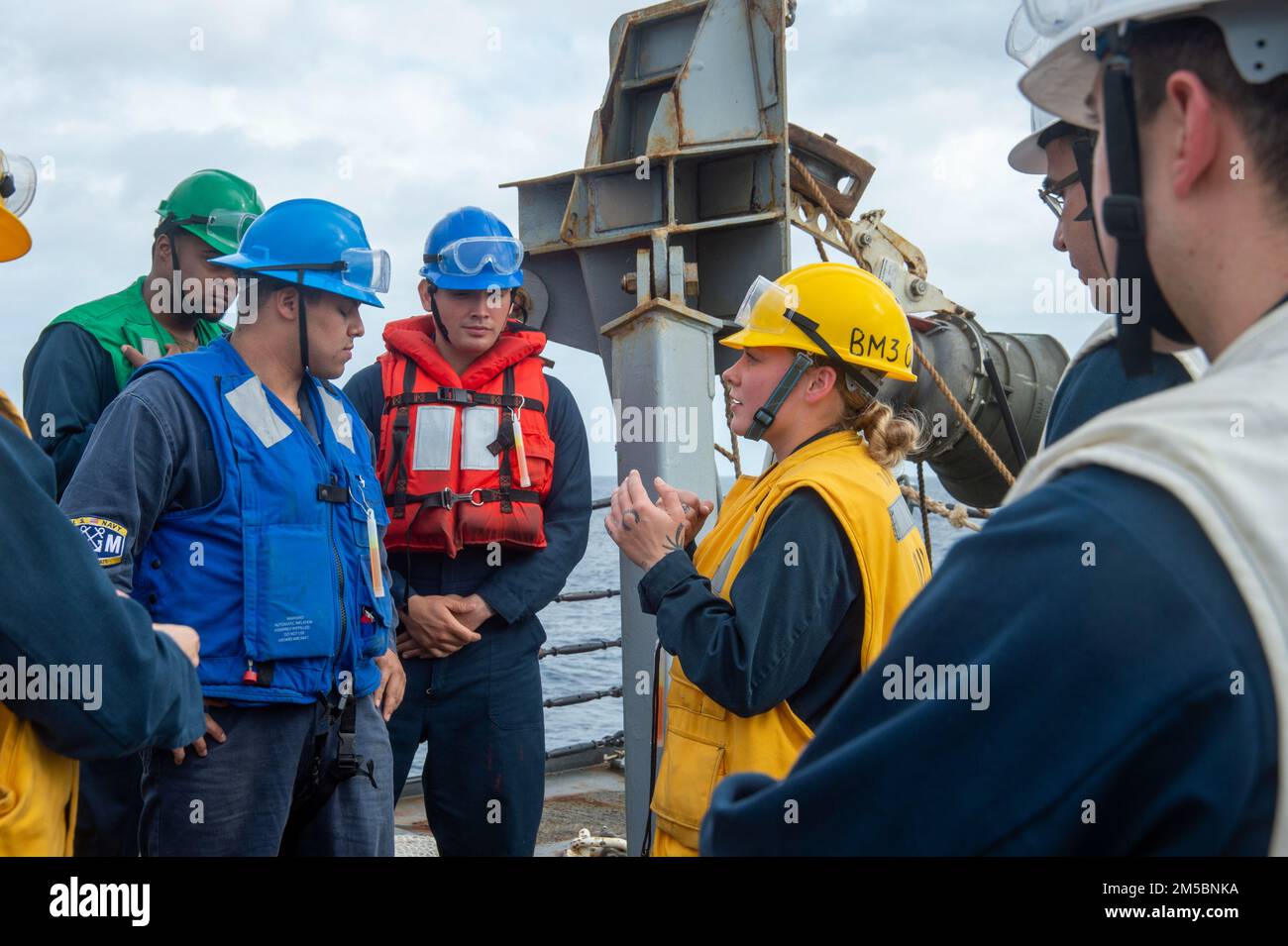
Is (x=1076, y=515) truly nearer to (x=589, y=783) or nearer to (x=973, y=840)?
(x=973, y=840)

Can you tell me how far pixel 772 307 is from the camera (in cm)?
281

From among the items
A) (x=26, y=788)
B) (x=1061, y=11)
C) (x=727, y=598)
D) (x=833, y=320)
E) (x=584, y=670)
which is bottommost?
(x=584, y=670)

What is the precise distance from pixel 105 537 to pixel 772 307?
5.49ft

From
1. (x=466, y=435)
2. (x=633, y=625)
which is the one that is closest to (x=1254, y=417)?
(x=466, y=435)

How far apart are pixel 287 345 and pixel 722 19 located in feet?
8.75

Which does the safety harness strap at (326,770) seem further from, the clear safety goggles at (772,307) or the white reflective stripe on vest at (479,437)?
the clear safety goggles at (772,307)

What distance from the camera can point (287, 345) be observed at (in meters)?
3.13

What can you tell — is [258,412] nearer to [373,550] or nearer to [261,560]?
[261,560]

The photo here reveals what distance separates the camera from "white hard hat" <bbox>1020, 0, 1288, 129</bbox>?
96 centimetres

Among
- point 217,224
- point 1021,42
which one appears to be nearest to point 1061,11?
point 1021,42

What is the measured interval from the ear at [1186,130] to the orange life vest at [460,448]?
10.1 feet

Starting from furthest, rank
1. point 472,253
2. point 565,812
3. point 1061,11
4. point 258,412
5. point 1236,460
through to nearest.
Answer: point 565,812 → point 472,253 → point 258,412 → point 1061,11 → point 1236,460

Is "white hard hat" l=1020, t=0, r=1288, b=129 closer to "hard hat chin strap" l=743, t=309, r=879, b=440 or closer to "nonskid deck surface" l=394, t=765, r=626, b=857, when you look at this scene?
"hard hat chin strap" l=743, t=309, r=879, b=440
